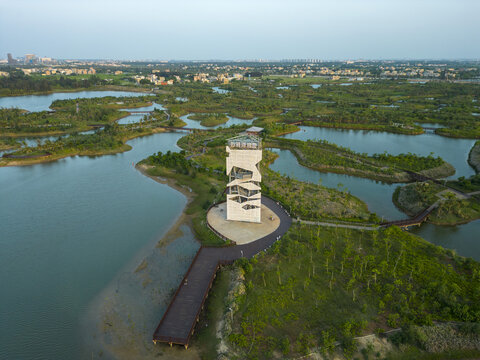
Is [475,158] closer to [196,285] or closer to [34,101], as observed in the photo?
[196,285]

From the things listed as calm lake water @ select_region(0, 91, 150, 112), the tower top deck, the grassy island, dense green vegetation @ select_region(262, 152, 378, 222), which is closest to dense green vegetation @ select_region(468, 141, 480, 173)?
the grassy island

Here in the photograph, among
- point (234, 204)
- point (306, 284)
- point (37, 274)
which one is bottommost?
point (37, 274)

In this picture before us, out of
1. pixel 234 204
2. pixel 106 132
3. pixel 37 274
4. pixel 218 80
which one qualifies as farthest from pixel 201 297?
pixel 218 80

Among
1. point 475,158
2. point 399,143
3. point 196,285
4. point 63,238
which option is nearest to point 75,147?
point 63,238

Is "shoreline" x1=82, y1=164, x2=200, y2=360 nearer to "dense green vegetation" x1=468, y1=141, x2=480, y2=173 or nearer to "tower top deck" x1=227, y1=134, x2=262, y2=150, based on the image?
"tower top deck" x1=227, y1=134, x2=262, y2=150

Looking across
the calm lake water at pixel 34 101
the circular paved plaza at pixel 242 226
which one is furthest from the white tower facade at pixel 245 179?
the calm lake water at pixel 34 101

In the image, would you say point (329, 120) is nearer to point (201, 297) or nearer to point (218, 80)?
point (201, 297)

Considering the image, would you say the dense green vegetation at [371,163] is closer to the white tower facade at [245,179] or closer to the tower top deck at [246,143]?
the white tower facade at [245,179]
